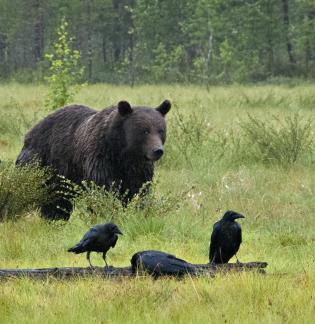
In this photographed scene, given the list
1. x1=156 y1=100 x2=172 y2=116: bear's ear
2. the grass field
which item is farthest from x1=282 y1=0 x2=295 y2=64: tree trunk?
x1=156 y1=100 x2=172 y2=116: bear's ear

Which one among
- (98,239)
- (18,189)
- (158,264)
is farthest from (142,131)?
(158,264)

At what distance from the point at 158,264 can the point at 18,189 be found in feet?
11.8

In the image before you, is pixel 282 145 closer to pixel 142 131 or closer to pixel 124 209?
pixel 142 131

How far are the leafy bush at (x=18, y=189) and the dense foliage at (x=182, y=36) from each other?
96.1 ft

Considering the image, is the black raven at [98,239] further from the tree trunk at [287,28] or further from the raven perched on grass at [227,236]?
the tree trunk at [287,28]

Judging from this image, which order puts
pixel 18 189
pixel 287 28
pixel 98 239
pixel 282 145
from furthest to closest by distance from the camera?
pixel 287 28
pixel 282 145
pixel 18 189
pixel 98 239

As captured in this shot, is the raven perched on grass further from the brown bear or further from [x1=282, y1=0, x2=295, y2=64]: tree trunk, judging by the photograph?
[x1=282, y1=0, x2=295, y2=64]: tree trunk

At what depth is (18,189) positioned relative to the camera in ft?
29.6

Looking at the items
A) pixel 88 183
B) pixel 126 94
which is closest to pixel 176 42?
pixel 126 94

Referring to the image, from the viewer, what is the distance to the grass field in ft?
16.6

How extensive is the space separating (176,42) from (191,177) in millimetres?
46965

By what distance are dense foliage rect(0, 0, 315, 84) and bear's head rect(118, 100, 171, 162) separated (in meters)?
29.7

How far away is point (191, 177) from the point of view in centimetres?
1242

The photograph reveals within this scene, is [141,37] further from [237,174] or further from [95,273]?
[95,273]
